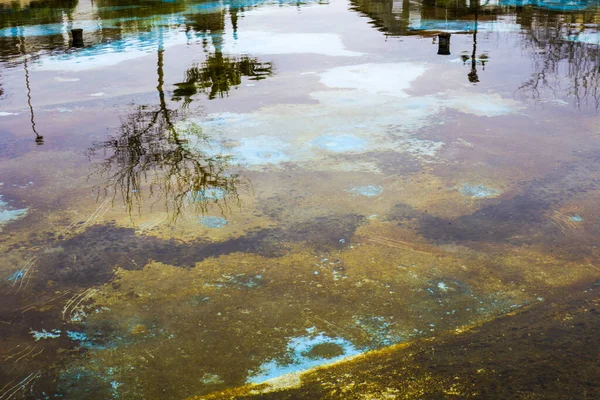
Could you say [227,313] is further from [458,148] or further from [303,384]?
[458,148]

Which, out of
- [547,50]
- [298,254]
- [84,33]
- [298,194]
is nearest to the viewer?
[298,254]

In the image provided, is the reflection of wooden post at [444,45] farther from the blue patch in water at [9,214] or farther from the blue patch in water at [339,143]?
the blue patch in water at [9,214]

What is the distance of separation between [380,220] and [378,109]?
345 centimetres

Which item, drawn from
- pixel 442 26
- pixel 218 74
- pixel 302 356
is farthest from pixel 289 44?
pixel 302 356

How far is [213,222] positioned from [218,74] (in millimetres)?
6136

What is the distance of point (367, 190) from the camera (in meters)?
6.09

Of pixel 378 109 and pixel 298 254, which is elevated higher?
pixel 378 109

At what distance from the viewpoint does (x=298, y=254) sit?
4.94 m

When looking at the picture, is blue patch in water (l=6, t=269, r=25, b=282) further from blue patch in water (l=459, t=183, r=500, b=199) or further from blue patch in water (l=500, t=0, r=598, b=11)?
blue patch in water (l=500, t=0, r=598, b=11)

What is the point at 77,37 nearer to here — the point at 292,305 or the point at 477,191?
the point at 477,191

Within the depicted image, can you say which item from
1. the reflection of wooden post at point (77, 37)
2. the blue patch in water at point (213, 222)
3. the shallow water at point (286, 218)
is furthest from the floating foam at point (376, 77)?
the reflection of wooden post at point (77, 37)

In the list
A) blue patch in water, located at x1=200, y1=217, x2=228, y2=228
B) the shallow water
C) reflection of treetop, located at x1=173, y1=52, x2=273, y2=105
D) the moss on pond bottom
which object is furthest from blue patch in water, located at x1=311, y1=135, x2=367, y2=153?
the moss on pond bottom

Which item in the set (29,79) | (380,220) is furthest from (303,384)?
(29,79)

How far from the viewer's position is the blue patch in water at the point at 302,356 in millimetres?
3617
